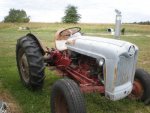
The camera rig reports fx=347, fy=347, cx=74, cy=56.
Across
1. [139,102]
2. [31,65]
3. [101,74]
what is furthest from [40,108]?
[139,102]

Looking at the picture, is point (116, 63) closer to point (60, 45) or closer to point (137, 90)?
point (137, 90)

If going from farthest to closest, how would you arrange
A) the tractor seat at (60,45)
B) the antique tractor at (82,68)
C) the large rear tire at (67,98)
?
the tractor seat at (60,45)
the antique tractor at (82,68)
the large rear tire at (67,98)

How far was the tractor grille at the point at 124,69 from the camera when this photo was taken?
5680mm

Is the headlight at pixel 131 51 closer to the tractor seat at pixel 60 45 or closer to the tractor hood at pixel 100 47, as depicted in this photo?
the tractor hood at pixel 100 47

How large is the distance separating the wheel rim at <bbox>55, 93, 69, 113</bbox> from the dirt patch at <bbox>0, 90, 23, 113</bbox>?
0.96 m

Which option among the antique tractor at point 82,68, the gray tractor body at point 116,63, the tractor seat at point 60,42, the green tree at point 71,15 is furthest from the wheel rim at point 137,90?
the green tree at point 71,15

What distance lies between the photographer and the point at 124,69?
5.78m

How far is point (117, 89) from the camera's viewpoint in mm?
5738

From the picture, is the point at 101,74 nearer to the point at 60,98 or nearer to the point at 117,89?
the point at 117,89

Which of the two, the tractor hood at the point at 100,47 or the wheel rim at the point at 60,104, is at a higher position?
the tractor hood at the point at 100,47

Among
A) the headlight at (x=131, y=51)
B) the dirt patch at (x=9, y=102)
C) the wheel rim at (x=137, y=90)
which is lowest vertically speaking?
the dirt patch at (x=9, y=102)

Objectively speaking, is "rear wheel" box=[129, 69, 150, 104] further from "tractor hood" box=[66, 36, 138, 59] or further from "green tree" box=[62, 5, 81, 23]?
"green tree" box=[62, 5, 81, 23]

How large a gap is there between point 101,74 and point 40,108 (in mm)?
1313

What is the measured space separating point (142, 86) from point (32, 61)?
7.25 ft
